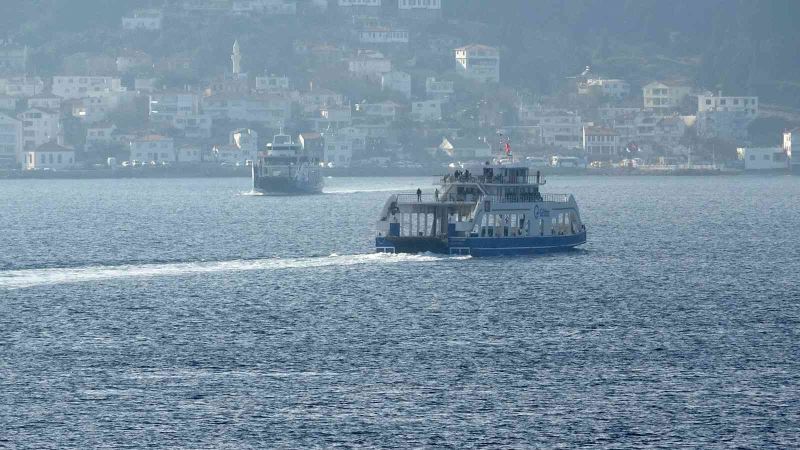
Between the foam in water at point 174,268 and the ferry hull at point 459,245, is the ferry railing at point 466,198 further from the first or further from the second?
the foam in water at point 174,268

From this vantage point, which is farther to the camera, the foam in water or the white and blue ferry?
the white and blue ferry

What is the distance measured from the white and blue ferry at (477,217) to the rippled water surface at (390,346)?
4.06ft

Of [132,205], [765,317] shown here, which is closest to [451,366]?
[765,317]

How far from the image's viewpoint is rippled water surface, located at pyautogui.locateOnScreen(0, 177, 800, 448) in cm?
6203

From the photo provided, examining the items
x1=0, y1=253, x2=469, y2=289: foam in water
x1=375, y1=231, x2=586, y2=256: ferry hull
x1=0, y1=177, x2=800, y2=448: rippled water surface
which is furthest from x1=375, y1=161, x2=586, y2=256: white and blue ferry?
x1=0, y1=177, x2=800, y2=448: rippled water surface

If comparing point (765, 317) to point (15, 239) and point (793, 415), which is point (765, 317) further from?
point (15, 239)

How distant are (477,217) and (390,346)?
31.3 meters

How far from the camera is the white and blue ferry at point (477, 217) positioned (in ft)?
355

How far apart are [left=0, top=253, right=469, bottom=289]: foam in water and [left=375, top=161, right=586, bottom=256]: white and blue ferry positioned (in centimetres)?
96

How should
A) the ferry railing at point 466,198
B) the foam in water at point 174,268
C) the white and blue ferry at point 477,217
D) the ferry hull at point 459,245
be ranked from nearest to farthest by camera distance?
the foam in water at point 174,268, the white and blue ferry at point 477,217, the ferry hull at point 459,245, the ferry railing at point 466,198

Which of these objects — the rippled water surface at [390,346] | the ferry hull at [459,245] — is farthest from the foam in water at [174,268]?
the ferry hull at [459,245]

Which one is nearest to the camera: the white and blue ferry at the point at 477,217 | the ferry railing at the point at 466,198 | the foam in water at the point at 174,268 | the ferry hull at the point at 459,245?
the foam in water at the point at 174,268

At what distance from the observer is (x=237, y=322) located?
8450 cm

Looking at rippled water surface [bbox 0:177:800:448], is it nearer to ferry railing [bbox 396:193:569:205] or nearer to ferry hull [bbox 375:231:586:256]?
ferry hull [bbox 375:231:586:256]
